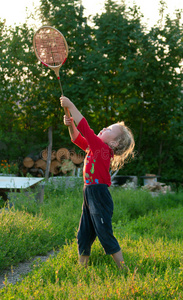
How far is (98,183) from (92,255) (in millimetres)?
940

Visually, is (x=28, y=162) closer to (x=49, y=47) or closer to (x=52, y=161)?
(x=52, y=161)

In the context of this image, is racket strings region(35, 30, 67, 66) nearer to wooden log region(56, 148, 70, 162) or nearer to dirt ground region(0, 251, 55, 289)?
dirt ground region(0, 251, 55, 289)

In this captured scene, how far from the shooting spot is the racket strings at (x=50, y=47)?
3.68 m

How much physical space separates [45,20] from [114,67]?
2.57m

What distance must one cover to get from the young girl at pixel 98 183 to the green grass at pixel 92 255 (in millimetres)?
226

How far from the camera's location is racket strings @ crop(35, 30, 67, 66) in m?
3.68

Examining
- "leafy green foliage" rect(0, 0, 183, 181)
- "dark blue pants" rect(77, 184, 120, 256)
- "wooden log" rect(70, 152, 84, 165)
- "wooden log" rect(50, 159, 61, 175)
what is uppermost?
"leafy green foliage" rect(0, 0, 183, 181)

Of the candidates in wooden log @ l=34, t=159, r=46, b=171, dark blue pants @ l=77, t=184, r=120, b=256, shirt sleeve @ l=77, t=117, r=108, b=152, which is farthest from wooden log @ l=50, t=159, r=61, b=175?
shirt sleeve @ l=77, t=117, r=108, b=152

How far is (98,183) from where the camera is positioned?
3391 millimetres

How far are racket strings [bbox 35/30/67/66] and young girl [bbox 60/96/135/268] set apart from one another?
773 mm

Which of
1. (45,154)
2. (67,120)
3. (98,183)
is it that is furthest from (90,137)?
(45,154)

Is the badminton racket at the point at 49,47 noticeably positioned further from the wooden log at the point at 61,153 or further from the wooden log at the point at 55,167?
the wooden log at the point at 55,167

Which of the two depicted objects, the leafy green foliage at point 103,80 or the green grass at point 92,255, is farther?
the leafy green foliage at point 103,80

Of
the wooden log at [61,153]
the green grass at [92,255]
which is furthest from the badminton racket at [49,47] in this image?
the wooden log at [61,153]
